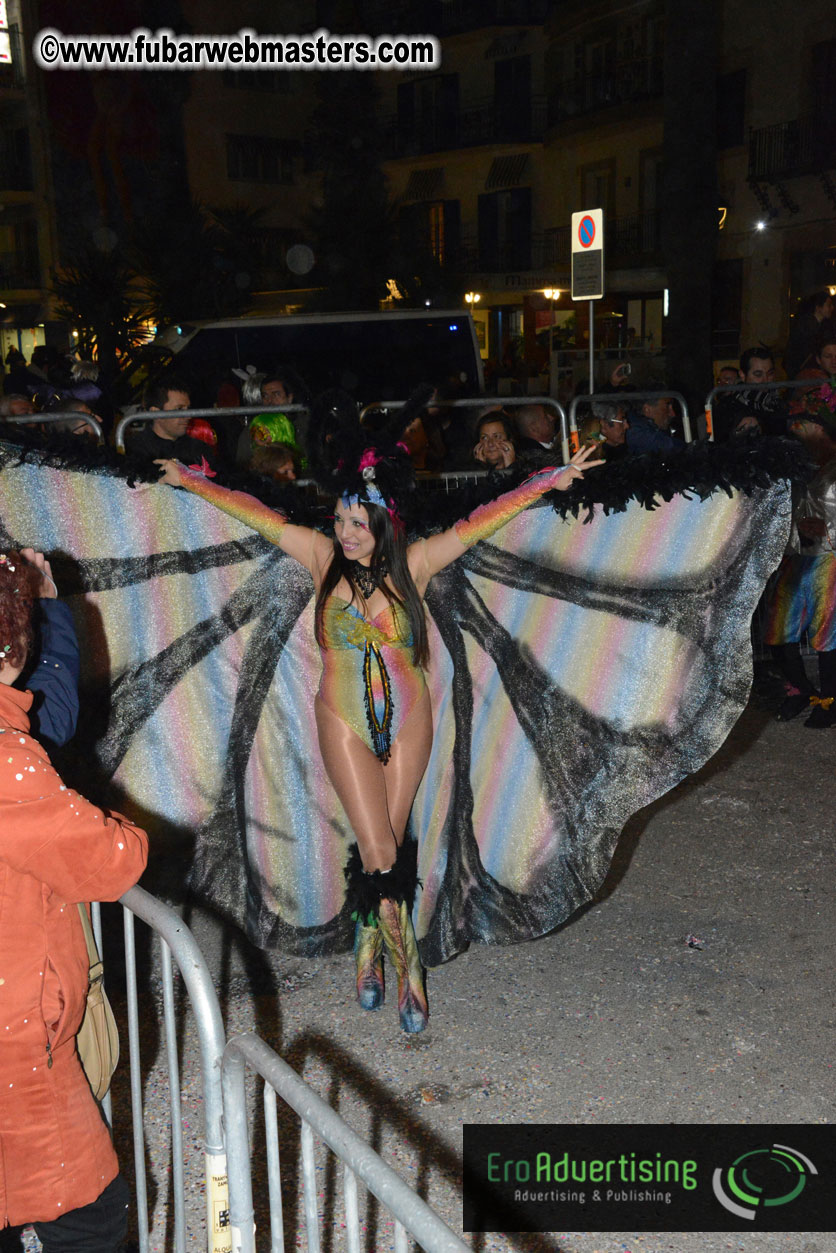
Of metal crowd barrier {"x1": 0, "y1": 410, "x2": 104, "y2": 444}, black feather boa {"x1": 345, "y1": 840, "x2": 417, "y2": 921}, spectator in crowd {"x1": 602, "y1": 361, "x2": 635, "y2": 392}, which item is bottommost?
black feather boa {"x1": 345, "y1": 840, "x2": 417, "y2": 921}

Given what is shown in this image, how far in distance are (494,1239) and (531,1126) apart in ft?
1.41

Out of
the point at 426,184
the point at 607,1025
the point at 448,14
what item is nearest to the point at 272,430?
the point at 607,1025

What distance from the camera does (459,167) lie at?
1444 inches

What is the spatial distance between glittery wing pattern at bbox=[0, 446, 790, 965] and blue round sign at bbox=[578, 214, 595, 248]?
6.45 metres

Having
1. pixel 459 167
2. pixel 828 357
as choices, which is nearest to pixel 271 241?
pixel 459 167

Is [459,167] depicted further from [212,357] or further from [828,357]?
[828,357]

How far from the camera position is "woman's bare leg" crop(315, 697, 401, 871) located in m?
3.71

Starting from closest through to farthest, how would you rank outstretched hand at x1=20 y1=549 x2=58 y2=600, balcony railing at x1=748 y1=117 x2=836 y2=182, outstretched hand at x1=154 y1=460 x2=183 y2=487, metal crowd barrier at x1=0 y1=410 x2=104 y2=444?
outstretched hand at x1=20 y1=549 x2=58 y2=600, outstretched hand at x1=154 y1=460 x2=183 y2=487, metal crowd barrier at x1=0 y1=410 x2=104 y2=444, balcony railing at x1=748 y1=117 x2=836 y2=182

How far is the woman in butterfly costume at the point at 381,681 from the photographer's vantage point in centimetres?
364

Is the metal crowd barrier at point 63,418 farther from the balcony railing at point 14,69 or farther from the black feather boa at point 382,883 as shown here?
the balcony railing at point 14,69

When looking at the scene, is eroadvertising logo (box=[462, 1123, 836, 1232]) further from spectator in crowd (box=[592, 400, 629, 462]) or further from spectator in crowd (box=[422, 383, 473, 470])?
spectator in crowd (box=[422, 383, 473, 470])

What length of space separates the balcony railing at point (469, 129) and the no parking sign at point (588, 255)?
2579 cm

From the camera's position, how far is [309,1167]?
5.81 feet

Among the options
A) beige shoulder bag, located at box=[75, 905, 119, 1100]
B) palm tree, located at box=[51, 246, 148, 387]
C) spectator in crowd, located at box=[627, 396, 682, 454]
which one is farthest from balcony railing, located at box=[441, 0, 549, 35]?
beige shoulder bag, located at box=[75, 905, 119, 1100]
